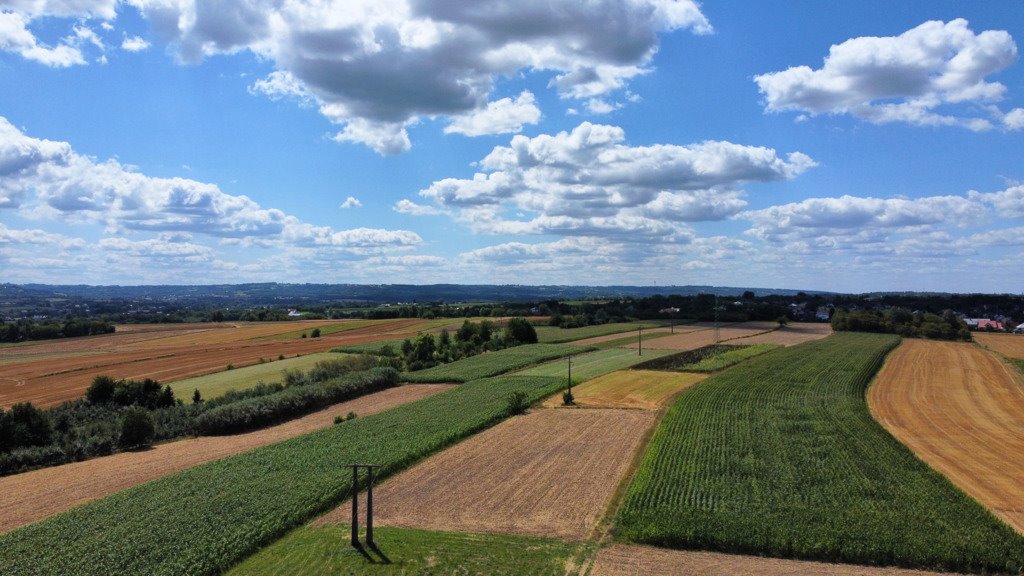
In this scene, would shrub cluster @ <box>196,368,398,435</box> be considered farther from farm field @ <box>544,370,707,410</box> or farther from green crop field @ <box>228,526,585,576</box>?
green crop field @ <box>228,526,585,576</box>

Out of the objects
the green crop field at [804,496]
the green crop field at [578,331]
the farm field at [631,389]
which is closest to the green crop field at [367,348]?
the green crop field at [578,331]

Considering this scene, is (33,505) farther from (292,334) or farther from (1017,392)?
(292,334)

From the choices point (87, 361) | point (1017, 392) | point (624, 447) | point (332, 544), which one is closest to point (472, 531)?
point (332, 544)

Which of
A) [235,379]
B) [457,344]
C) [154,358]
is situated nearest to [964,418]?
[457,344]

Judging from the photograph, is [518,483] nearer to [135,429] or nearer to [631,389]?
[135,429]

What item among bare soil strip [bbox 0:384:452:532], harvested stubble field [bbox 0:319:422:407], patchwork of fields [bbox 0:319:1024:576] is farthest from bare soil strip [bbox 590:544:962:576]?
harvested stubble field [bbox 0:319:422:407]

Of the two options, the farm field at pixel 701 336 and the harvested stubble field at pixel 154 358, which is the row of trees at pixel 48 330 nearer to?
the harvested stubble field at pixel 154 358
